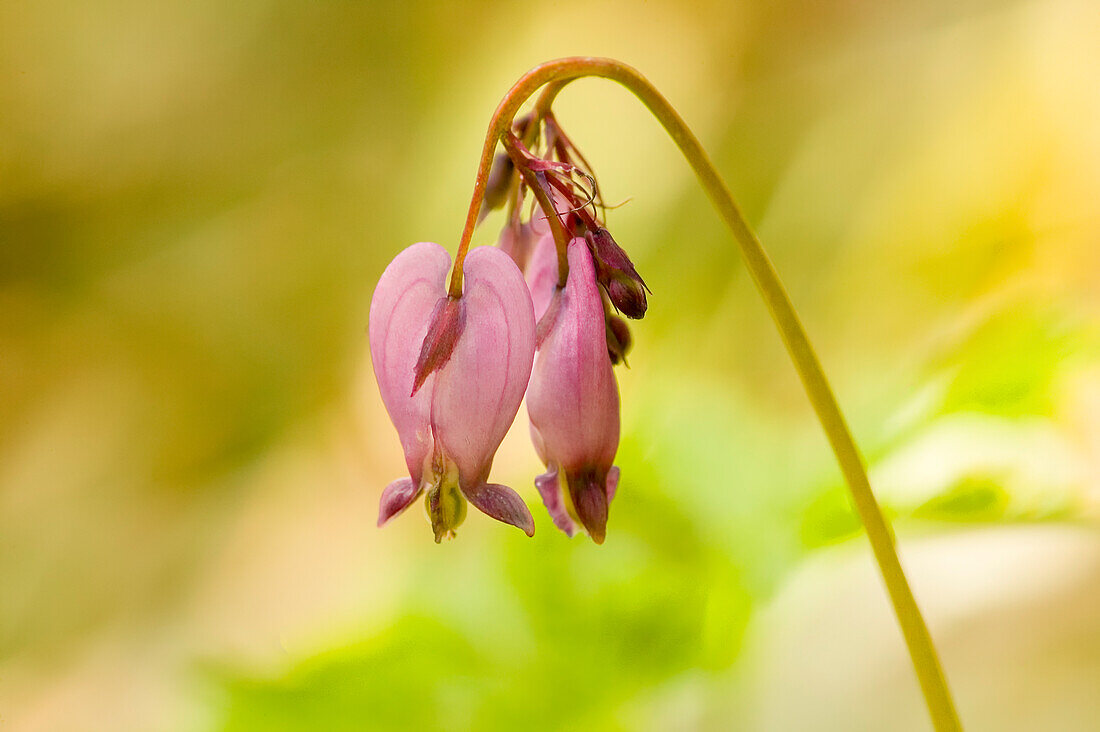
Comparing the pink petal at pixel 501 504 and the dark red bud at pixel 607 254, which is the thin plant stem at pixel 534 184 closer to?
the dark red bud at pixel 607 254

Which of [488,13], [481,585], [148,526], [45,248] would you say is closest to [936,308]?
[481,585]

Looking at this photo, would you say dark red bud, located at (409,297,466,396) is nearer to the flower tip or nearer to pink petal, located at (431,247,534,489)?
pink petal, located at (431,247,534,489)

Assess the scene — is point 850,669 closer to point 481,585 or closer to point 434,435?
point 481,585

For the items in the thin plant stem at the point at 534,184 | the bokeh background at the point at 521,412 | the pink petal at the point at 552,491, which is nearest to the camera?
the thin plant stem at the point at 534,184

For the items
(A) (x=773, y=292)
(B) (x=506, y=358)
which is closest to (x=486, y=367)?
(B) (x=506, y=358)

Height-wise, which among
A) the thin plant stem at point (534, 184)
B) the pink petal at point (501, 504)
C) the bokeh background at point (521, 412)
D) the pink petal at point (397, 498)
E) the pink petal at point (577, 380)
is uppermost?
the bokeh background at point (521, 412)

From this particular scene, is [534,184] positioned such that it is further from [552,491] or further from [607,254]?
[552,491]

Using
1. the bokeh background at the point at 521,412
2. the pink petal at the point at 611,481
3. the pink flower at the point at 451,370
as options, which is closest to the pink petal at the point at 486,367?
the pink flower at the point at 451,370
